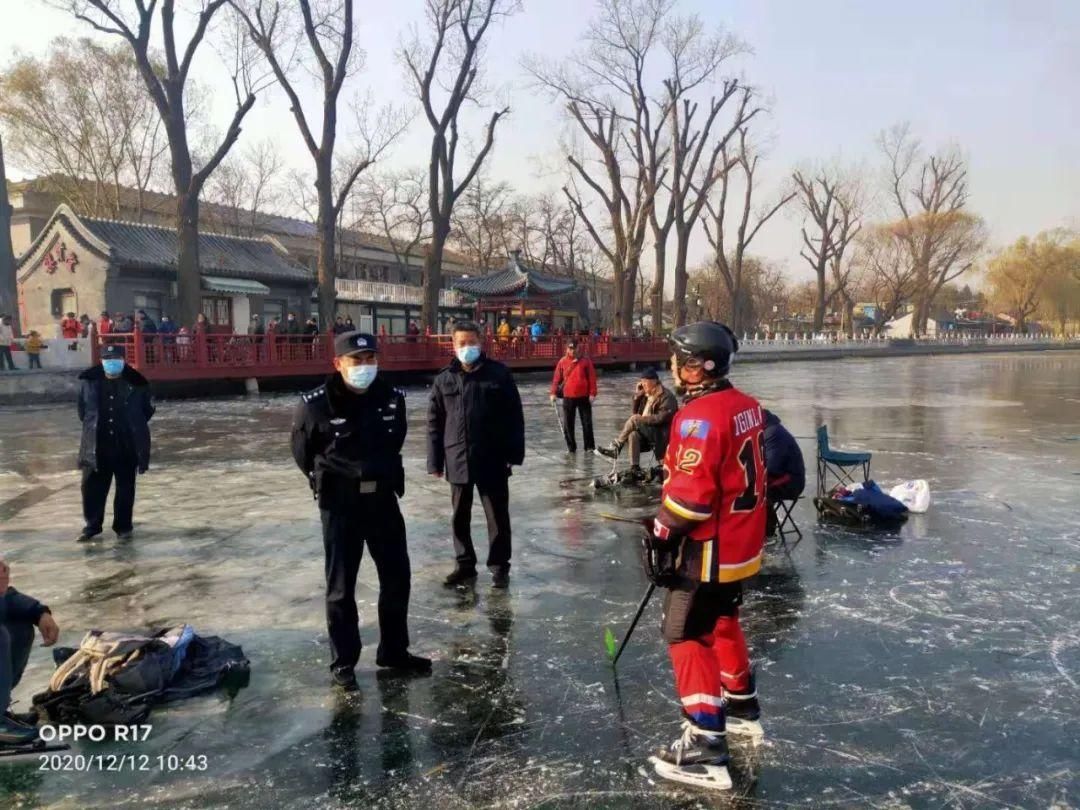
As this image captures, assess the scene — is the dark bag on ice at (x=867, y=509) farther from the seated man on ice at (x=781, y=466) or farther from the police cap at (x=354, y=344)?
the police cap at (x=354, y=344)

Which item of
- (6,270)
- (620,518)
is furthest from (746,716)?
(6,270)

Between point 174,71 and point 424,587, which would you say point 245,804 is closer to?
point 424,587

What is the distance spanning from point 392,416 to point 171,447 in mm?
9260

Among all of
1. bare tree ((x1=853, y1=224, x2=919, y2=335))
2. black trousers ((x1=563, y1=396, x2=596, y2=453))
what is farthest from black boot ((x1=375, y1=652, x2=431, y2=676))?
bare tree ((x1=853, y1=224, x2=919, y2=335))

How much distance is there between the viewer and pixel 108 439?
6.52 metres

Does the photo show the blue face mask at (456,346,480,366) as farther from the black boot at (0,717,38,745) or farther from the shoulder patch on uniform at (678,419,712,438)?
the black boot at (0,717,38,745)

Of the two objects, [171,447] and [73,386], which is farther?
[73,386]

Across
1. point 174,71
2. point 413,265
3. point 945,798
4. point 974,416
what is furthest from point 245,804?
point 413,265

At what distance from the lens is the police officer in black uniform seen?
3.72m

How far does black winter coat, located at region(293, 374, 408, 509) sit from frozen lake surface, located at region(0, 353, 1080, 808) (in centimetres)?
95

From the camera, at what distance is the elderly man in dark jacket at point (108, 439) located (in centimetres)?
650

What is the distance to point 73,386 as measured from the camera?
19.4 meters

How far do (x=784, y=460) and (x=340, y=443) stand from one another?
341cm

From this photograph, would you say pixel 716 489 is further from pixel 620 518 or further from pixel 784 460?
pixel 620 518
